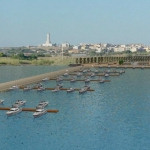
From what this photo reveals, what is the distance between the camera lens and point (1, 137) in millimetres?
41844

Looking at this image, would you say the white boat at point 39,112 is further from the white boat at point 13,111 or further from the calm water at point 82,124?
the white boat at point 13,111

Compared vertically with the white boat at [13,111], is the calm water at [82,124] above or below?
below

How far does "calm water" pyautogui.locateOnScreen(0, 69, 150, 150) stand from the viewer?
3956cm

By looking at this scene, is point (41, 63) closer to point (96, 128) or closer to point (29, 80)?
point (29, 80)

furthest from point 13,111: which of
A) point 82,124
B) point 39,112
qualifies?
point 82,124

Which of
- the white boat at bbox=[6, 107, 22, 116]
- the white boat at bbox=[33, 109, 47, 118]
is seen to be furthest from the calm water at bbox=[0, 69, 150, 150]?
the white boat at bbox=[6, 107, 22, 116]

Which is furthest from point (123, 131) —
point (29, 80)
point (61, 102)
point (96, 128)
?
point (29, 80)

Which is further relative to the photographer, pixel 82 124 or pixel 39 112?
pixel 39 112

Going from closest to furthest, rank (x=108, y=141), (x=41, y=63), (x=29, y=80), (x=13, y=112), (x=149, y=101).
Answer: (x=108, y=141) < (x=13, y=112) < (x=149, y=101) < (x=29, y=80) < (x=41, y=63)

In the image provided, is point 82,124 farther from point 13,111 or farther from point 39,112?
point 13,111

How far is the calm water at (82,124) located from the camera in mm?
39562

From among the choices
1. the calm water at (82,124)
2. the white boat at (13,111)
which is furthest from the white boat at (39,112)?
the white boat at (13,111)

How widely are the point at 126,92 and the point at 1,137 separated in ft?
132

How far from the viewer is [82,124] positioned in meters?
47.6
